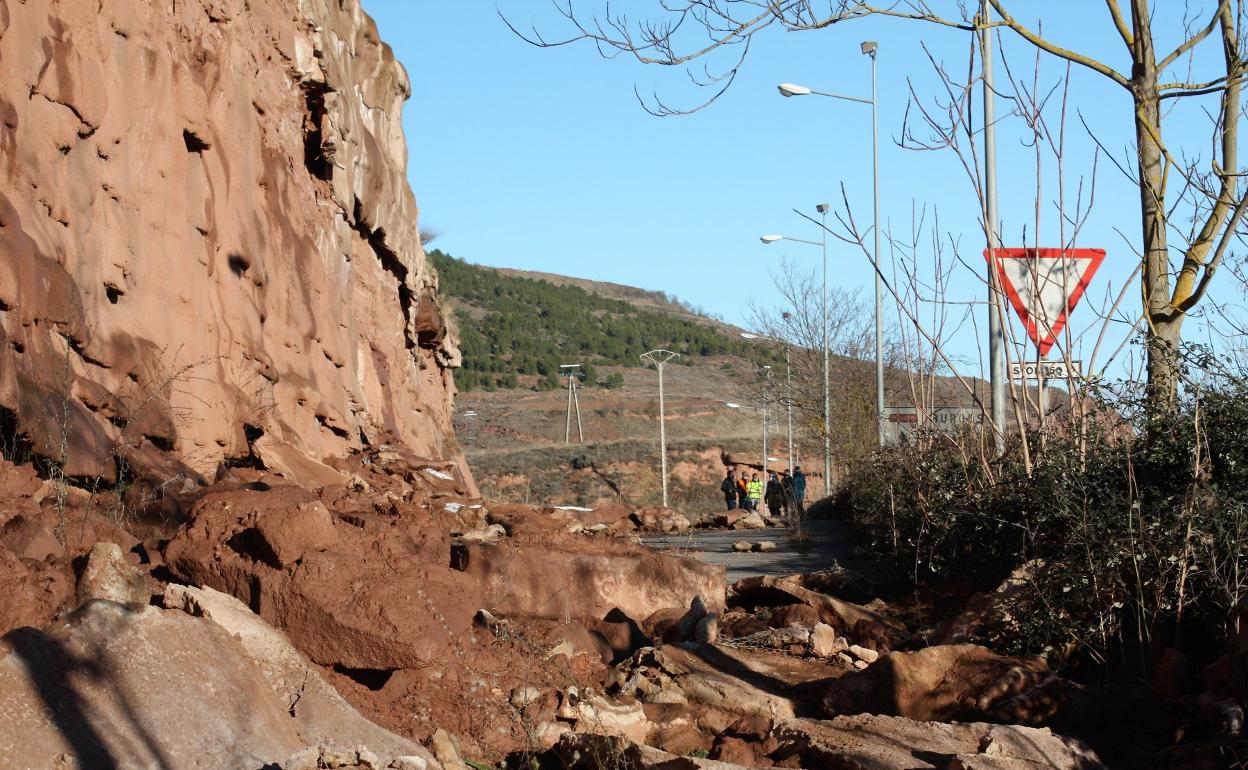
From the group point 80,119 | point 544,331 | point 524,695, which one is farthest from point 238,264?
point 544,331

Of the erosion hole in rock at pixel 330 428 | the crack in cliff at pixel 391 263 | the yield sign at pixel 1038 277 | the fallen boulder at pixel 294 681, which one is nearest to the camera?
the fallen boulder at pixel 294 681

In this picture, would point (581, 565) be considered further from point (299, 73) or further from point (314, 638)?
point (299, 73)

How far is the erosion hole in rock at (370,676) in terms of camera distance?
22.7 ft

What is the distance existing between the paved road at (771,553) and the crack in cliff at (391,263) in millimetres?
6135

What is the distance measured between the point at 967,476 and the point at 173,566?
6698mm

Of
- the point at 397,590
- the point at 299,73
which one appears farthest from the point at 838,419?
the point at 397,590

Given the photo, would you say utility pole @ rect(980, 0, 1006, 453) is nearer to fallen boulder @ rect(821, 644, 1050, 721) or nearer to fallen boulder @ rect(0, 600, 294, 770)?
fallen boulder @ rect(821, 644, 1050, 721)

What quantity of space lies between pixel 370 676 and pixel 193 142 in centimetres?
744

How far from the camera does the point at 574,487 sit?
62031 mm

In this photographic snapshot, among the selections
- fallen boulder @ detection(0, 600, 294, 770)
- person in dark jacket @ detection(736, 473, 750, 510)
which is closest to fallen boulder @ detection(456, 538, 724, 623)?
fallen boulder @ detection(0, 600, 294, 770)

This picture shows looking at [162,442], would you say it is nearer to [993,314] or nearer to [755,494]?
[993,314]

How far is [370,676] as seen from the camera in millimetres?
7008

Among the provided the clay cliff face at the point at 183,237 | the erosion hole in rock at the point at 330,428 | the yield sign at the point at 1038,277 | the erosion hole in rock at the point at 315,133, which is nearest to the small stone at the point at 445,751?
the clay cliff face at the point at 183,237

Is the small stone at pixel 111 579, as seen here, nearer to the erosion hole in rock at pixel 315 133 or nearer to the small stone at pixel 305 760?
the small stone at pixel 305 760
